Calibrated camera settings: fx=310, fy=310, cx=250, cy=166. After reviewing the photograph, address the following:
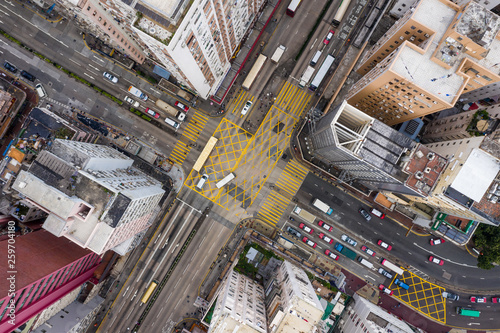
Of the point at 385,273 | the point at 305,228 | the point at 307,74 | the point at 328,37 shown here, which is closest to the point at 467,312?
the point at 385,273

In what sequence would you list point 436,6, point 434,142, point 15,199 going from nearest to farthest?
point 436,6 → point 15,199 → point 434,142

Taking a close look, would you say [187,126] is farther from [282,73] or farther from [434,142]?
[434,142]

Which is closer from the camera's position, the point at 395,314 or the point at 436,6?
the point at 436,6

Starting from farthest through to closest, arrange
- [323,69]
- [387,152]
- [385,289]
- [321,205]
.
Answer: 1. [385,289]
2. [321,205]
3. [323,69]
4. [387,152]

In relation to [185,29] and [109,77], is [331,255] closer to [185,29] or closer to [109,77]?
[185,29]

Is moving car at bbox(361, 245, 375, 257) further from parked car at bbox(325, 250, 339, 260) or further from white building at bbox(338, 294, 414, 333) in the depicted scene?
white building at bbox(338, 294, 414, 333)

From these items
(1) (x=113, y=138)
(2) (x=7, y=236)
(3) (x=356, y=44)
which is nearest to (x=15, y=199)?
(2) (x=7, y=236)

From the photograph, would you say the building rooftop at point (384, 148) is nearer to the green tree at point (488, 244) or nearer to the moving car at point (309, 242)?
the moving car at point (309, 242)
